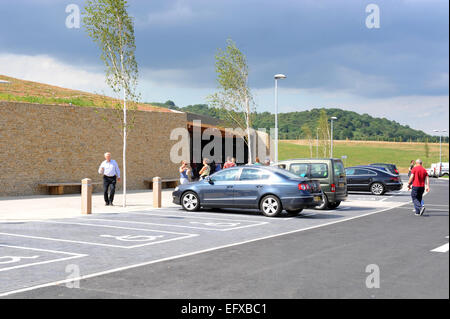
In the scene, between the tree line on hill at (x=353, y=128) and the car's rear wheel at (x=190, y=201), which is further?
the tree line on hill at (x=353, y=128)

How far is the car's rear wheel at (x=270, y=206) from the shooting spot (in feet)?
48.6

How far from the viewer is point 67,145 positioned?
77.4ft

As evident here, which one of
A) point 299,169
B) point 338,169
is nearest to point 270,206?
point 299,169

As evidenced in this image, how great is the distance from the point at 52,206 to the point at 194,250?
9854 millimetres

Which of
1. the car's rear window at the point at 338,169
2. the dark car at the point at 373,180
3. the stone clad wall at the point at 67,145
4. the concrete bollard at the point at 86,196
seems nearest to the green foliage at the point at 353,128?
the dark car at the point at 373,180

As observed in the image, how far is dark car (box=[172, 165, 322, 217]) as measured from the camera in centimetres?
1459

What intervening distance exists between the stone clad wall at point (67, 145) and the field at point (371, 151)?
2531 inches

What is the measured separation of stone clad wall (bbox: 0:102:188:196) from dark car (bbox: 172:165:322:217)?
924 centimetres

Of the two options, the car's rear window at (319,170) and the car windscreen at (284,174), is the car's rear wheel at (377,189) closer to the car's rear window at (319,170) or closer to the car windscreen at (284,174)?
the car's rear window at (319,170)

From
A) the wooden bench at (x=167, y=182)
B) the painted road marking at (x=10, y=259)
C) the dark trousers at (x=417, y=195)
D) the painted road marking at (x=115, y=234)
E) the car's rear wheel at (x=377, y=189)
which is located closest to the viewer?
the painted road marking at (x=10, y=259)

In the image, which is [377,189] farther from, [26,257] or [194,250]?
[26,257]

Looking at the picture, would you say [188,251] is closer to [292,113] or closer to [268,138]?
[268,138]

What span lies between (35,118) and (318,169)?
41.2 ft

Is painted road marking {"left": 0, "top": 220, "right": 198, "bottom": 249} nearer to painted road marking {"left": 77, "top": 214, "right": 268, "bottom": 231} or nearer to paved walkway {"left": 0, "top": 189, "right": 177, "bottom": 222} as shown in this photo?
painted road marking {"left": 77, "top": 214, "right": 268, "bottom": 231}
